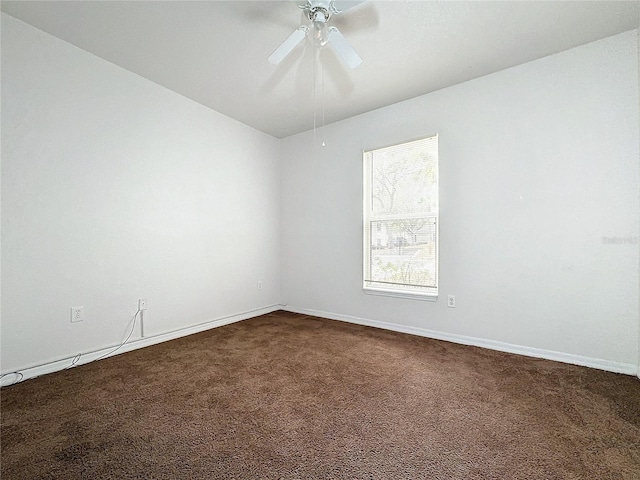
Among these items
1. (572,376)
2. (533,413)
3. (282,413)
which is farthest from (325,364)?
(572,376)

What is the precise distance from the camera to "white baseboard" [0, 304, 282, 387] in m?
2.02

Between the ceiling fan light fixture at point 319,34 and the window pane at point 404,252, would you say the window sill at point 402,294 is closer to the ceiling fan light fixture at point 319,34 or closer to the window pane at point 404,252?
the window pane at point 404,252

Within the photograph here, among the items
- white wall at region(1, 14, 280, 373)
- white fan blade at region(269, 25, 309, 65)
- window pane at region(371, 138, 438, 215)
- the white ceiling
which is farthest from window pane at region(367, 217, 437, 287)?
white fan blade at region(269, 25, 309, 65)

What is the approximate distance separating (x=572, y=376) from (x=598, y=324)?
1.56 feet

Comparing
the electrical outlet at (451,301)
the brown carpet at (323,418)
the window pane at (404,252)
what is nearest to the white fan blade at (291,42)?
the window pane at (404,252)

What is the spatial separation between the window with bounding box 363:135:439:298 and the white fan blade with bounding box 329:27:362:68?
4.57 feet

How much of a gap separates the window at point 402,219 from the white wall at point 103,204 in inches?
64.6

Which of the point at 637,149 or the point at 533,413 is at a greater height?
the point at 637,149

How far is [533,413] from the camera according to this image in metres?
1.63

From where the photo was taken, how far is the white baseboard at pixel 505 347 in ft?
7.05

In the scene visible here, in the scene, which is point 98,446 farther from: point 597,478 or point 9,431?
point 597,478

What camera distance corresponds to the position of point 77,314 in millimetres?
2322

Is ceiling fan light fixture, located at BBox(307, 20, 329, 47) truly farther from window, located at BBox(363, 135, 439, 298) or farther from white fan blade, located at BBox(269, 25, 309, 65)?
window, located at BBox(363, 135, 439, 298)

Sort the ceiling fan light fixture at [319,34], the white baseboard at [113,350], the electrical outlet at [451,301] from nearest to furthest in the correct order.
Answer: the ceiling fan light fixture at [319,34] → the white baseboard at [113,350] → the electrical outlet at [451,301]
